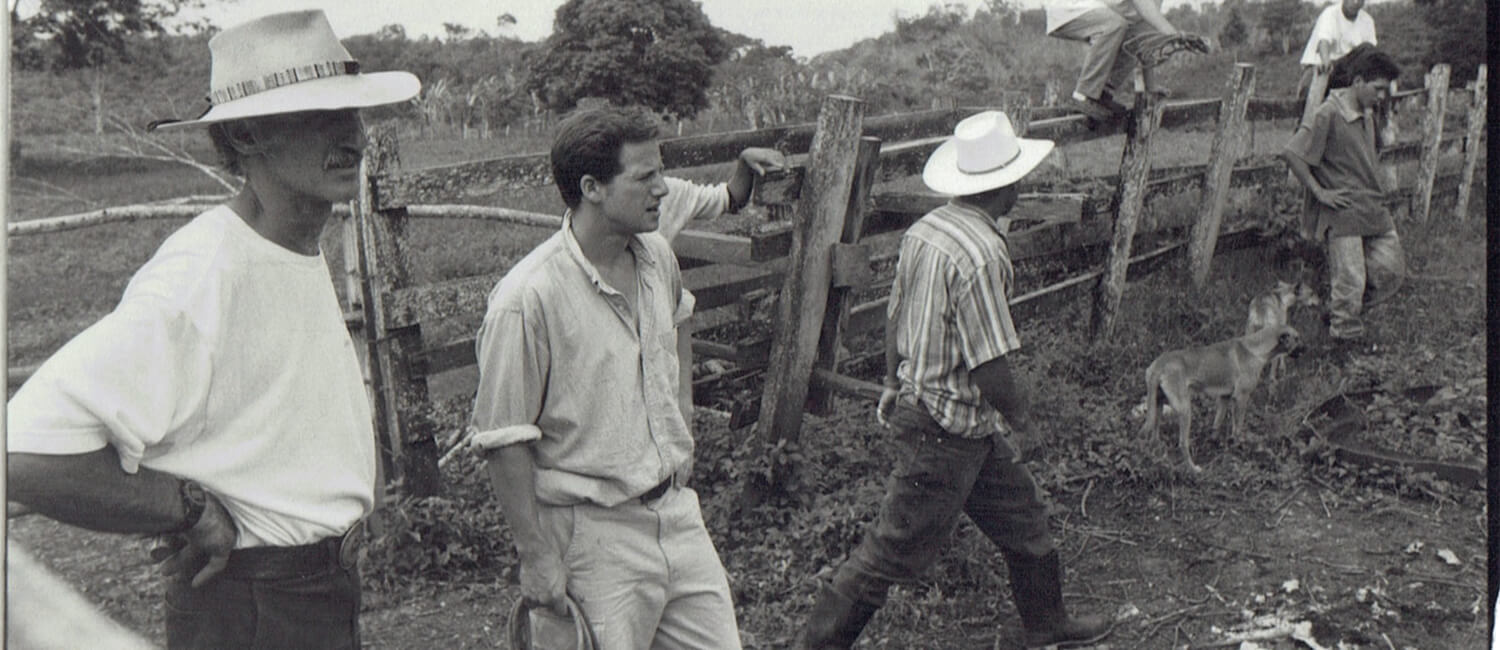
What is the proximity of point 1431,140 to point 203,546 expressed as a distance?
4501 millimetres

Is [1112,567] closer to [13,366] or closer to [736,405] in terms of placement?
[736,405]

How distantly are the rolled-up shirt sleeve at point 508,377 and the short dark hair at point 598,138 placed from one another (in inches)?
12.0

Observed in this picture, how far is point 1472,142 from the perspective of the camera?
5074mm

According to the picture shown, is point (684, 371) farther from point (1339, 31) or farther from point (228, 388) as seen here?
point (1339, 31)

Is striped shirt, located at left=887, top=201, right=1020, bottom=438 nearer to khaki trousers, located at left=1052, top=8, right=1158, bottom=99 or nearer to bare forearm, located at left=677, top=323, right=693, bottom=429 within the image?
bare forearm, located at left=677, top=323, right=693, bottom=429

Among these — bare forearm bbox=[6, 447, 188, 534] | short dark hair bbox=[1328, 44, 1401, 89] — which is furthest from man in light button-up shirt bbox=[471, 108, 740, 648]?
short dark hair bbox=[1328, 44, 1401, 89]

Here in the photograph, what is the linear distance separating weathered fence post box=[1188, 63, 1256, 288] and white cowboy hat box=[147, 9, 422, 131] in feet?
11.5

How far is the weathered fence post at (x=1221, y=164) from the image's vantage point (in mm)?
4953

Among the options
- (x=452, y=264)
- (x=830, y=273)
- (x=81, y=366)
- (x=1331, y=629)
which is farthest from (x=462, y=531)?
(x=1331, y=629)

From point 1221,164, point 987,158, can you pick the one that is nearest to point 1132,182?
point 1221,164

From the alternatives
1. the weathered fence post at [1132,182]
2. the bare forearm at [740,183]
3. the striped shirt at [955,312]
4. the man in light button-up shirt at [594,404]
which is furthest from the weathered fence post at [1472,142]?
the man in light button-up shirt at [594,404]

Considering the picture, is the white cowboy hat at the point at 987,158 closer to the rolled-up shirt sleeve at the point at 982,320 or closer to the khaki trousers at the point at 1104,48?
the rolled-up shirt sleeve at the point at 982,320

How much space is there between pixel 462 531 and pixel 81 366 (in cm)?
187

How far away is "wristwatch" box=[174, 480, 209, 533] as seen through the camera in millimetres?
1993
